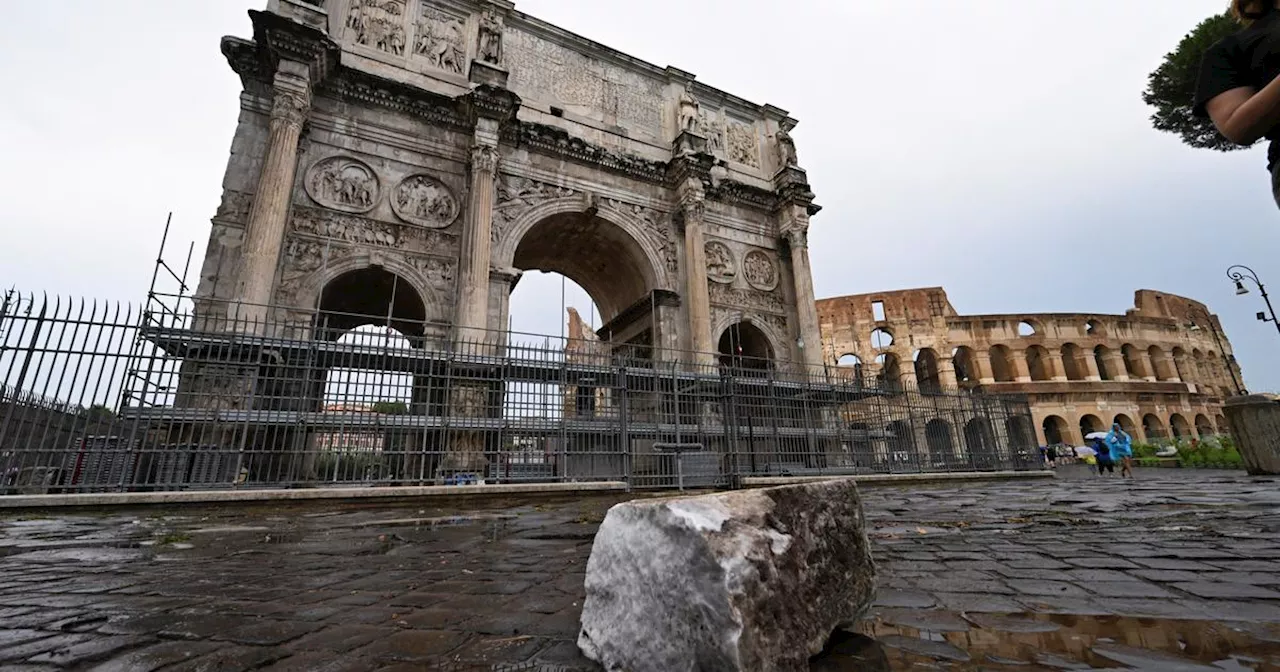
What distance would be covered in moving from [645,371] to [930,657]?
295 inches

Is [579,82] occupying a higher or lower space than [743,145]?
higher

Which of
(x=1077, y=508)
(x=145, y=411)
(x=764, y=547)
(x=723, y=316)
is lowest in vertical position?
(x=1077, y=508)

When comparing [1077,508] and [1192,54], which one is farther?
[1192,54]

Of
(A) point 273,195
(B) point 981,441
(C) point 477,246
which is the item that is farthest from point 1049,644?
(B) point 981,441

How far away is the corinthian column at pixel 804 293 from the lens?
1516 cm

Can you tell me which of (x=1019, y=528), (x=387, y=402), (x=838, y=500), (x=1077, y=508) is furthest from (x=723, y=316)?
(x=838, y=500)

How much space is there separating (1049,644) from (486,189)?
1207 centimetres

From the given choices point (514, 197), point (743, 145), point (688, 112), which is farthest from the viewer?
point (743, 145)

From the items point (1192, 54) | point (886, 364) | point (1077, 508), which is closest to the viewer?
point (1077, 508)

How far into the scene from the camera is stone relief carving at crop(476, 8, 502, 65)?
12742 mm

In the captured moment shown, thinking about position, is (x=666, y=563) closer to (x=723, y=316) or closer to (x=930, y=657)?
(x=930, y=657)

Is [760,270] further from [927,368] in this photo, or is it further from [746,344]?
[927,368]

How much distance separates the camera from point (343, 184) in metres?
11.1

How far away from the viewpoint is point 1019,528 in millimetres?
3059
